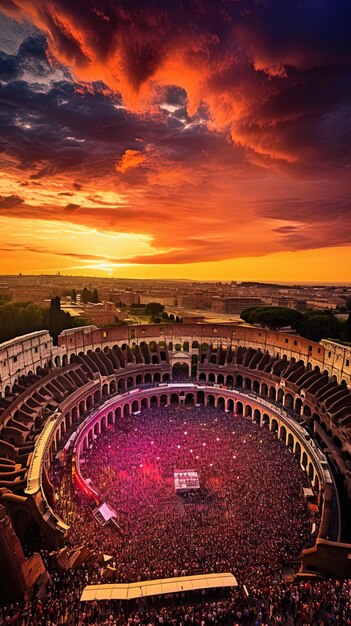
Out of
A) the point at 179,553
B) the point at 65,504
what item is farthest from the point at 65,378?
the point at 179,553

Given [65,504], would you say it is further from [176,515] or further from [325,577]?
[325,577]

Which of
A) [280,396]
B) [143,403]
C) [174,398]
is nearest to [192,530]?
[143,403]

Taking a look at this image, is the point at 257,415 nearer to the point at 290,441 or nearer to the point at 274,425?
the point at 274,425

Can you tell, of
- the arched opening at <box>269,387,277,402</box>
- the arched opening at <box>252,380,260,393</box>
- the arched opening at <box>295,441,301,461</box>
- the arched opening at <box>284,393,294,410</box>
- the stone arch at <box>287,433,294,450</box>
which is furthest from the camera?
the arched opening at <box>252,380,260,393</box>

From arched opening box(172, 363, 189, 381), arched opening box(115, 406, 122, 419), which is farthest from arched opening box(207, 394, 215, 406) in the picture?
arched opening box(115, 406, 122, 419)

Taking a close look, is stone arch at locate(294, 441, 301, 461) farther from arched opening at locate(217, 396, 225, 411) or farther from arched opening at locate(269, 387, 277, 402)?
arched opening at locate(217, 396, 225, 411)
